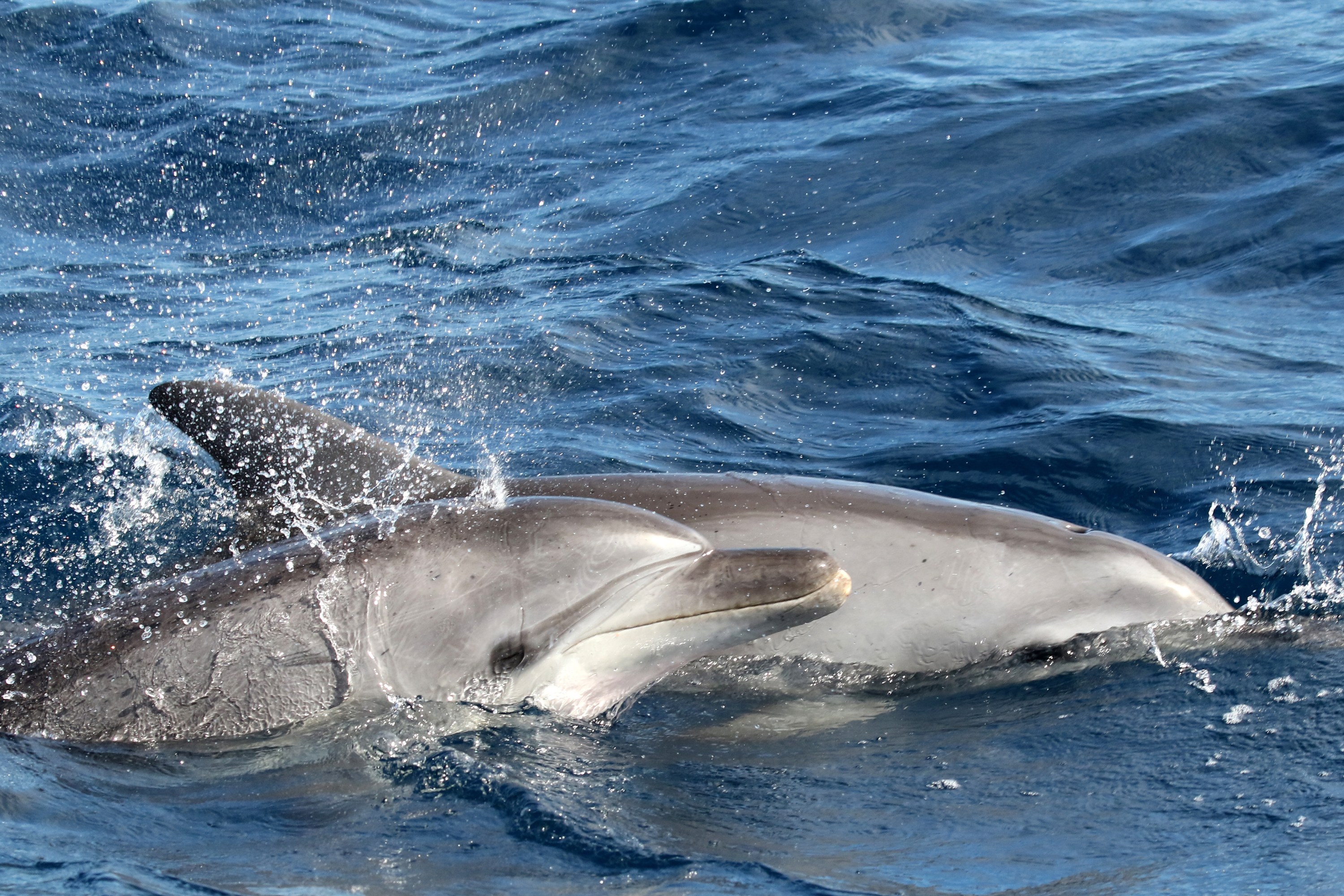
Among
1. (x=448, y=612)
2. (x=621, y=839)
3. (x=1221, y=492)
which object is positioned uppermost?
(x=448, y=612)

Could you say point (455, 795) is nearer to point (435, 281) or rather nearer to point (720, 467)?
point (720, 467)

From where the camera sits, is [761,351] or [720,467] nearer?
[720,467]

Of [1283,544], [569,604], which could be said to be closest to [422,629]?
[569,604]

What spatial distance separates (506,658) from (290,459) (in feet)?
6.61

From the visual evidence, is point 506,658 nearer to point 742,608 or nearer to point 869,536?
point 742,608

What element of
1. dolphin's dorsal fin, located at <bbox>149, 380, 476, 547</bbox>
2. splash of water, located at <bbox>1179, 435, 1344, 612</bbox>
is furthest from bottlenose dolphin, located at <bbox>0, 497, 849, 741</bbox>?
splash of water, located at <bbox>1179, 435, 1344, 612</bbox>

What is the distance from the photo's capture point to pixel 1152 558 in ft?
20.5

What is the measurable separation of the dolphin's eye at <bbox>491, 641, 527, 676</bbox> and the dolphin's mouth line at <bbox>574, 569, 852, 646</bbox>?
0.20 metres

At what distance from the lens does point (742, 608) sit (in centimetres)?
479

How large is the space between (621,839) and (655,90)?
1509 centimetres

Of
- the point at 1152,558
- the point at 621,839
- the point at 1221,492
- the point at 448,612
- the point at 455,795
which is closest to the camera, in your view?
the point at 621,839

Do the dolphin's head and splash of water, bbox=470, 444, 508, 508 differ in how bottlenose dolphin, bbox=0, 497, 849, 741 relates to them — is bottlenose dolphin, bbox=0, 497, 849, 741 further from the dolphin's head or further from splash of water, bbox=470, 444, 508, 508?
splash of water, bbox=470, 444, 508, 508

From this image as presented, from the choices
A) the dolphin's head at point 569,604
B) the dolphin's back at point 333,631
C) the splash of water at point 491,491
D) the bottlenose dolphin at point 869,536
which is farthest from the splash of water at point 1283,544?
the splash of water at point 491,491

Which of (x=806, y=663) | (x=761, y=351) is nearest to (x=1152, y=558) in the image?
→ (x=806, y=663)
